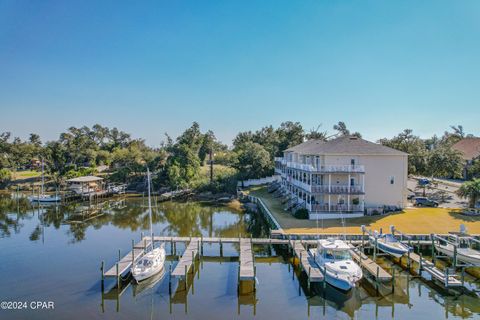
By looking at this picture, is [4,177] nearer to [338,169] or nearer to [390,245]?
[338,169]

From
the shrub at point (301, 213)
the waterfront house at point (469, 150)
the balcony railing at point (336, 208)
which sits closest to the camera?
the balcony railing at point (336, 208)

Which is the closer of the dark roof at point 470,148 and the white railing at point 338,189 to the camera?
the white railing at point 338,189

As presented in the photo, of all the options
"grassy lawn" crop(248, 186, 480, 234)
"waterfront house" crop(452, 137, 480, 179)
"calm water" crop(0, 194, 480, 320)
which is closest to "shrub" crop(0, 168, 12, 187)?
"calm water" crop(0, 194, 480, 320)

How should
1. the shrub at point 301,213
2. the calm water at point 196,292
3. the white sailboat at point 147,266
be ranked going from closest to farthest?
the calm water at point 196,292, the white sailboat at point 147,266, the shrub at point 301,213

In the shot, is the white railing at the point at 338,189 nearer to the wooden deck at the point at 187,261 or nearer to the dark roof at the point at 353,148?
the dark roof at the point at 353,148

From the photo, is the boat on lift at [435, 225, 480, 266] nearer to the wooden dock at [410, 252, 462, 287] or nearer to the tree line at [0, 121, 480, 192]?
the wooden dock at [410, 252, 462, 287]

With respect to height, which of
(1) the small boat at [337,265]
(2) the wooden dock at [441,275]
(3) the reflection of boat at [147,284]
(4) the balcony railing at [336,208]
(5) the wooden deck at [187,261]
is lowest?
(3) the reflection of boat at [147,284]

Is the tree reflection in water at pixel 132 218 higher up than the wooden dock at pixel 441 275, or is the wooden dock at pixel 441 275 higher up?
the wooden dock at pixel 441 275

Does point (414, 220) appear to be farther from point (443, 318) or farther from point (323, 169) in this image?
point (443, 318)

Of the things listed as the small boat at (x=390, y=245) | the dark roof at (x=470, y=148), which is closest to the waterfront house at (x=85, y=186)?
the small boat at (x=390, y=245)
